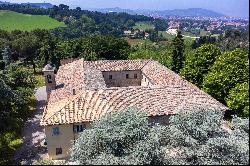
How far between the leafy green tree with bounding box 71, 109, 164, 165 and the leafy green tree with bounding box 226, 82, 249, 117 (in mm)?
20959

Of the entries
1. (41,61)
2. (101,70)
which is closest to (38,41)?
(41,61)

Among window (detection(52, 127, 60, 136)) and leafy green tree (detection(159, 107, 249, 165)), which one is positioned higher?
leafy green tree (detection(159, 107, 249, 165))

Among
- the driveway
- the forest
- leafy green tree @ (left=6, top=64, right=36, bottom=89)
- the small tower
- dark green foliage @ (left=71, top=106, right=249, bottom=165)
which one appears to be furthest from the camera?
leafy green tree @ (left=6, top=64, right=36, bottom=89)

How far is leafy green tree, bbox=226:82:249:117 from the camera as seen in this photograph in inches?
1706

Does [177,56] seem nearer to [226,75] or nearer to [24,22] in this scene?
[226,75]

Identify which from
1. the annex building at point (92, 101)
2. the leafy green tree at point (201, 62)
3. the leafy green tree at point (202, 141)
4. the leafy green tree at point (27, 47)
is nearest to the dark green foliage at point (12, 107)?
the annex building at point (92, 101)

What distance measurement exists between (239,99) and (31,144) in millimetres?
26918

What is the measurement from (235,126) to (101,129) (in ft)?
38.7

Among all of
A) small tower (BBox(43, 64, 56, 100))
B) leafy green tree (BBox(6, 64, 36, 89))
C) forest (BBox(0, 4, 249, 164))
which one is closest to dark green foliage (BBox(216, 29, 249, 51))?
forest (BBox(0, 4, 249, 164))

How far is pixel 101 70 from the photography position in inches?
2457

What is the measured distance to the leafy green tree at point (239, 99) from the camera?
43.3 m

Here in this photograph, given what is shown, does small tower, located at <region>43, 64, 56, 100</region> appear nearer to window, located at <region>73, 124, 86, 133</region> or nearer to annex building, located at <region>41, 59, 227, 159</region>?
annex building, located at <region>41, 59, 227, 159</region>

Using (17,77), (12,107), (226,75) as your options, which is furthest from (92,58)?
(226,75)

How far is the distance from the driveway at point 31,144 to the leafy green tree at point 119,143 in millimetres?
14931
